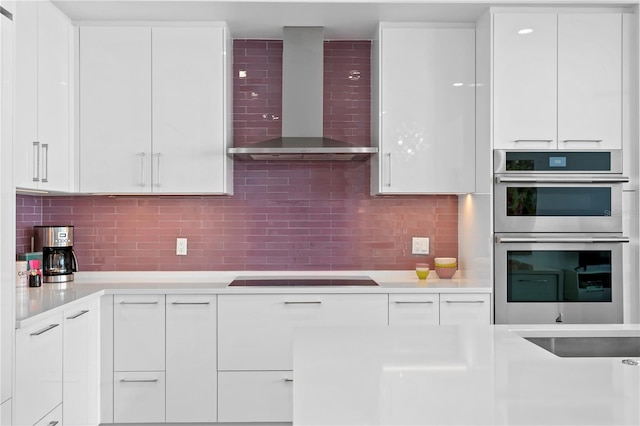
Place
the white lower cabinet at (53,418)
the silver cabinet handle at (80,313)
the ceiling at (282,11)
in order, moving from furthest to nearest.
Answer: the ceiling at (282,11) < the silver cabinet handle at (80,313) < the white lower cabinet at (53,418)

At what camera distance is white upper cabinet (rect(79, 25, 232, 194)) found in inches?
142

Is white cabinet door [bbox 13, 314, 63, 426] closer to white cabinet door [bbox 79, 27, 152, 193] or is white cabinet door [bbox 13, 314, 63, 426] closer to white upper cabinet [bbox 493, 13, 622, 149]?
white cabinet door [bbox 79, 27, 152, 193]

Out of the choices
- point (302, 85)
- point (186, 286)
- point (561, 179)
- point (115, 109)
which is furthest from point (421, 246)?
point (115, 109)

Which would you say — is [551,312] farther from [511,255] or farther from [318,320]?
[318,320]

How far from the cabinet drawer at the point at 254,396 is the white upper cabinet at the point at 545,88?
1.82 meters

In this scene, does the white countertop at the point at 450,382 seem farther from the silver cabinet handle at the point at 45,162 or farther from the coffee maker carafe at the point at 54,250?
the coffee maker carafe at the point at 54,250

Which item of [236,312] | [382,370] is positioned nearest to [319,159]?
[236,312]

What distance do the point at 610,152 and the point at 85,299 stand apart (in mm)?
2924

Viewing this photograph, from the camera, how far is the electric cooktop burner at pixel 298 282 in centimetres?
357

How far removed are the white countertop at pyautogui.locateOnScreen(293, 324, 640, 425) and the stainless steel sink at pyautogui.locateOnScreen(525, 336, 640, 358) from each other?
0.63 ft

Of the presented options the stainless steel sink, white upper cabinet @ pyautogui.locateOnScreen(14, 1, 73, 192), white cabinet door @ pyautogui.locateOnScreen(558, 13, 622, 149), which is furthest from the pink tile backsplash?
the stainless steel sink

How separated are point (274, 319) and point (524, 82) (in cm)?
193

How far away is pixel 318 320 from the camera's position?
3.46 metres

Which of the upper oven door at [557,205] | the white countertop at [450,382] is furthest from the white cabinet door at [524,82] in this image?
the white countertop at [450,382]
